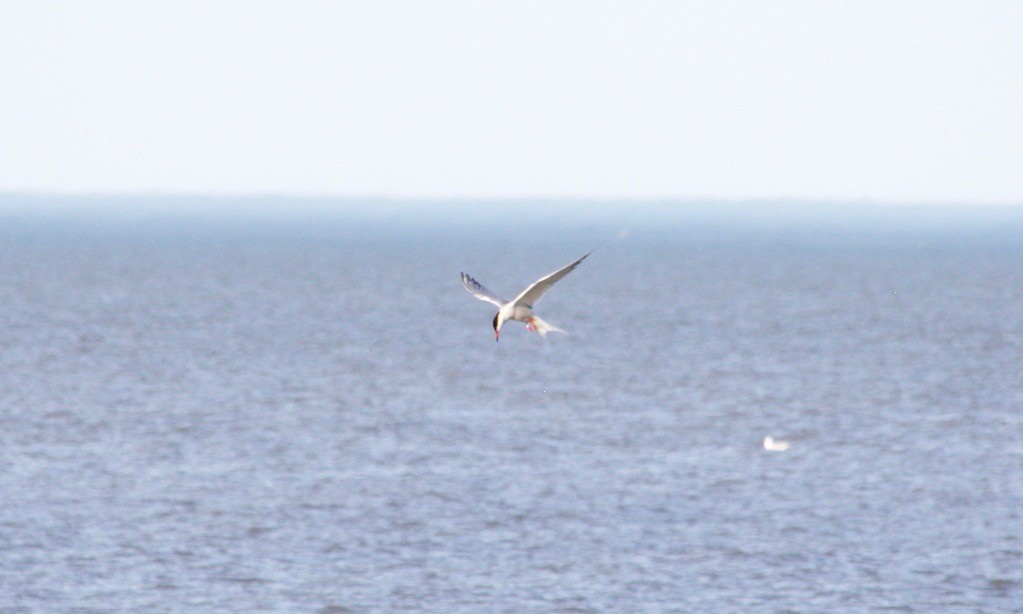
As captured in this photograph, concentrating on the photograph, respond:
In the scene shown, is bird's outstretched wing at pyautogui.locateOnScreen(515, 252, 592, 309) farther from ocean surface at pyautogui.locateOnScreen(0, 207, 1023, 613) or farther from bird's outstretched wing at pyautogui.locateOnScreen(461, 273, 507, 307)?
ocean surface at pyautogui.locateOnScreen(0, 207, 1023, 613)

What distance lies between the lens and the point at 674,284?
15250 cm

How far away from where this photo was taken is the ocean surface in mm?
32781

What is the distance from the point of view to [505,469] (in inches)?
1770

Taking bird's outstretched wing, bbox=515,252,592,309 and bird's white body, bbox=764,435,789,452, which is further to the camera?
bird's white body, bbox=764,435,789,452

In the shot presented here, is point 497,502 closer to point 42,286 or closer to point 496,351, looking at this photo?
point 496,351

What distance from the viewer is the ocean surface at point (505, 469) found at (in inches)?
1291

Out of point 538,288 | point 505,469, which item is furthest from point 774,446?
point 538,288

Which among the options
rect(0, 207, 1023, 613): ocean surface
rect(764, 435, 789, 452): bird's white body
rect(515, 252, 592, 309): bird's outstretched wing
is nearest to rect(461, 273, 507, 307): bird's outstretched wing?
rect(515, 252, 592, 309): bird's outstretched wing

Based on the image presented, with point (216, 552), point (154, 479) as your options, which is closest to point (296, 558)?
point (216, 552)

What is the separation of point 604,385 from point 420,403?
11397 mm

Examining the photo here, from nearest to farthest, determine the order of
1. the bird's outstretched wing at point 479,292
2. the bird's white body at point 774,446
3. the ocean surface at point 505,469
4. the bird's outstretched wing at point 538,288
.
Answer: the bird's outstretched wing at point 538,288
the bird's outstretched wing at point 479,292
the ocean surface at point 505,469
the bird's white body at point 774,446

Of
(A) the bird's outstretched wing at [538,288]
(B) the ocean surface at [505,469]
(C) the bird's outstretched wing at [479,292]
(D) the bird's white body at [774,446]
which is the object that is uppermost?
(A) the bird's outstretched wing at [538,288]

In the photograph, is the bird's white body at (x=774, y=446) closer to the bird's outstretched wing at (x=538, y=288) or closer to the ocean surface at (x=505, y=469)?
the ocean surface at (x=505, y=469)

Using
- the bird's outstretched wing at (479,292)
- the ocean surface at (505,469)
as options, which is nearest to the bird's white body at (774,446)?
the ocean surface at (505,469)
